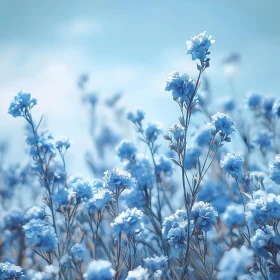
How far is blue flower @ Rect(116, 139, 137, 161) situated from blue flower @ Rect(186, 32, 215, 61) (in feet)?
4.48

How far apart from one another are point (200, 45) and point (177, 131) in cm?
70

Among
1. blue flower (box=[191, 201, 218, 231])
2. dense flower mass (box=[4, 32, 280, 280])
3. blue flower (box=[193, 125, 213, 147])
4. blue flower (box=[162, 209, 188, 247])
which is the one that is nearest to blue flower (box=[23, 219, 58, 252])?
dense flower mass (box=[4, 32, 280, 280])

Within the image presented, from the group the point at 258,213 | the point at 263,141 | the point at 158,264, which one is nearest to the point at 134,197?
the point at 158,264

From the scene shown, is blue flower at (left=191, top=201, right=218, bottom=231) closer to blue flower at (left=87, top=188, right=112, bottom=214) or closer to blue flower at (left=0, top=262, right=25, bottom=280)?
blue flower at (left=87, top=188, right=112, bottom=214)

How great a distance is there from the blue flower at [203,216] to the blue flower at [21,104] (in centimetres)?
176

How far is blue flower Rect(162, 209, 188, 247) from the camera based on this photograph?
2.49 metres

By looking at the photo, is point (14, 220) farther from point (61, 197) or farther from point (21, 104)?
point (21, 104)

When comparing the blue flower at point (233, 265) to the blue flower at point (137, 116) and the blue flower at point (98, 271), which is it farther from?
the blue flower at point (137, 116)

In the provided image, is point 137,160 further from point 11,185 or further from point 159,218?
point 11,185

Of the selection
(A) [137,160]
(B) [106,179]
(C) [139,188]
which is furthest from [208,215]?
(A) [137,160]

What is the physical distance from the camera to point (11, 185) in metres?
5.35

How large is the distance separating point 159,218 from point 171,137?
3.04ft

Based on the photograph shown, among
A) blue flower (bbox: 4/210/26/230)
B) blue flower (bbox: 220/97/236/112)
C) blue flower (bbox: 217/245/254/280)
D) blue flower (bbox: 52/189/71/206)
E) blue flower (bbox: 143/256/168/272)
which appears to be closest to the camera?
blue flower (bbox: 217/245/254/280)

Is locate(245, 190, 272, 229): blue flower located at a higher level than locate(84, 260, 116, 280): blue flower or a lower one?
higher
